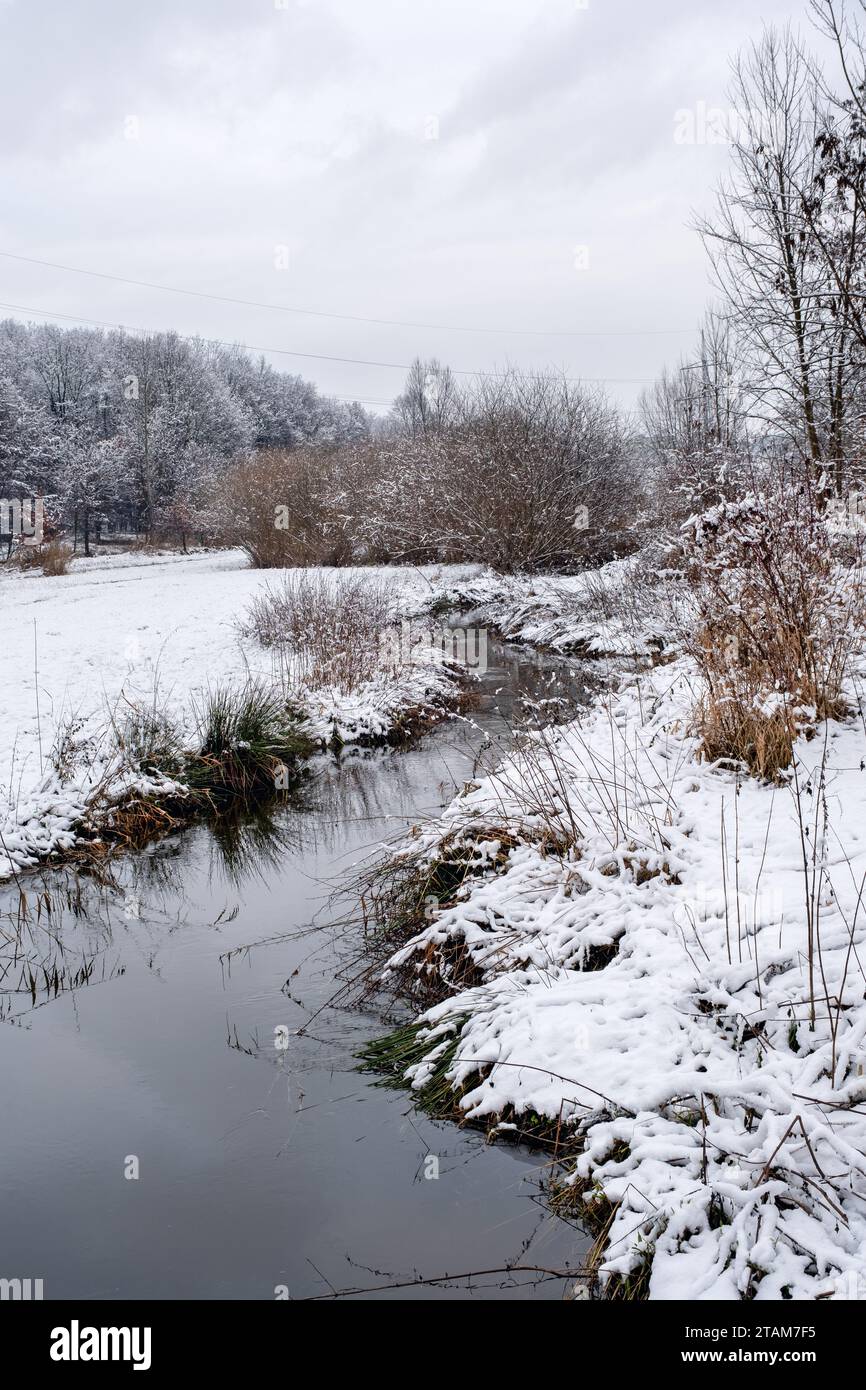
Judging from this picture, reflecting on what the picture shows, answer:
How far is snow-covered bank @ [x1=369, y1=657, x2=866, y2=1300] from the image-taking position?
2.75m

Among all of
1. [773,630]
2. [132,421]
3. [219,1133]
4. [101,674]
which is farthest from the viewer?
[132,421]

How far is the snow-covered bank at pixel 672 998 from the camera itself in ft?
9.04

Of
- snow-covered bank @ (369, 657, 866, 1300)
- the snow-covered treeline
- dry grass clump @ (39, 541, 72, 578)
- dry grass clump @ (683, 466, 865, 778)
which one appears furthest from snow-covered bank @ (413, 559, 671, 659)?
the snow-covered treeline

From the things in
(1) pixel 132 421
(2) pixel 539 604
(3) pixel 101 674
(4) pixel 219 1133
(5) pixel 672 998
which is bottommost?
(4) pixel 219 1133

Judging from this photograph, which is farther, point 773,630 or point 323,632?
point 323,632

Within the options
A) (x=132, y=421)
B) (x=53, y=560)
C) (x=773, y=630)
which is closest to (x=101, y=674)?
(x=773, y=630)

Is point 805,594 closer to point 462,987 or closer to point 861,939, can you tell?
point 861,939

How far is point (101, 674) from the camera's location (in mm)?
11117

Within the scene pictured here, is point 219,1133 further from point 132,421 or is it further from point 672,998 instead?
point 132,421

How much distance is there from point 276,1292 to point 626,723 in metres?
4.58

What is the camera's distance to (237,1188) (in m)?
3.54

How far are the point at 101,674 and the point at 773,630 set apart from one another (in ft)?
26.2

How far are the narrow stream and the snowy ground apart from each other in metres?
0.94
